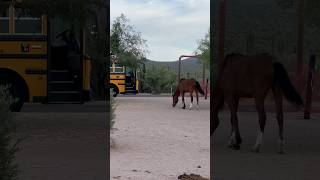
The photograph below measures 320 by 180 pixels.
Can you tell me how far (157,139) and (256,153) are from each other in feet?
8.83

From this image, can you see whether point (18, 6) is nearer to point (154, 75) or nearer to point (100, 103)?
point (100, 103)

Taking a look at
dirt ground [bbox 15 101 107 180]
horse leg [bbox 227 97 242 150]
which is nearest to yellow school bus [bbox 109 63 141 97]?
dirt ground [bbox 15 101 107 180]

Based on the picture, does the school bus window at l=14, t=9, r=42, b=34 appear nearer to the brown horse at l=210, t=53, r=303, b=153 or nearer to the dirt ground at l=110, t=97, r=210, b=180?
the dirt ground at l=110, t=97, r=210, b=180

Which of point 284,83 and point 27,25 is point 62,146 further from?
point 27,25

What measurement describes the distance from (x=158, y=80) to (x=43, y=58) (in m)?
40.8

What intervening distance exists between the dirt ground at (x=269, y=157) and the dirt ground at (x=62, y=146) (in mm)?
1784

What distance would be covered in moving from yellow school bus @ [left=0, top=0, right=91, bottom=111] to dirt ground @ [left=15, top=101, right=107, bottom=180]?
0.87m

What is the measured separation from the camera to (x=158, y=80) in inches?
2202

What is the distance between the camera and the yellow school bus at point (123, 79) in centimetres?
3462

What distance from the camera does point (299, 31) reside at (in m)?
17.2

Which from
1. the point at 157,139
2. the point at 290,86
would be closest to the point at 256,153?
the point at 290,86

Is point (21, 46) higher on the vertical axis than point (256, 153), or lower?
higher

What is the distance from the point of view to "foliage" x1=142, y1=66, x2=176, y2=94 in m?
54.6

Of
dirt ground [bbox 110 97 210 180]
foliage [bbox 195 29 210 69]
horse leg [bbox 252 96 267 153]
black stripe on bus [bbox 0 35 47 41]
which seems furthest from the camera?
foliage [bbox 195 29 210 69]
